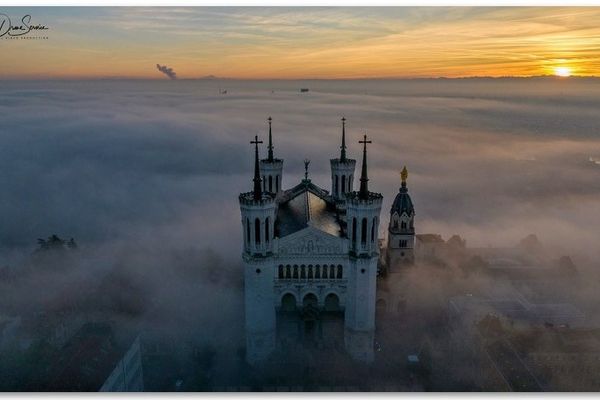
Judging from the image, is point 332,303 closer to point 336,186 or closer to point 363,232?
point 363,232

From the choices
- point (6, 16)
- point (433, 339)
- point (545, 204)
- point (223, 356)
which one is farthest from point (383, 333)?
point (545, 204)

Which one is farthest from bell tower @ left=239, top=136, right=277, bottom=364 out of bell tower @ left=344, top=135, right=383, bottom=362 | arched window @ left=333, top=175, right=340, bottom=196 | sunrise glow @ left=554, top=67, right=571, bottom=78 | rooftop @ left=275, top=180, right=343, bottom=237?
sunrise glow @ left=554, top=67, right=571, bottom=78

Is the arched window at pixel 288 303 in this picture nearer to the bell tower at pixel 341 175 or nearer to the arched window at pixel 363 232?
the arched window at pixel 363 232

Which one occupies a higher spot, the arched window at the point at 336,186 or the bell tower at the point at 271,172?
the bell tower at the point at 271,172

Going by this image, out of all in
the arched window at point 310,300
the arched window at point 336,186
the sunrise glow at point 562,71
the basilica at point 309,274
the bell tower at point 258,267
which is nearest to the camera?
the sunrise glow at point 562,71

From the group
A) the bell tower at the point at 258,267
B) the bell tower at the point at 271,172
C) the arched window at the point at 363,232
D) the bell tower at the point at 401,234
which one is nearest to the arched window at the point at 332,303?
the bell tower at the point at 258,267

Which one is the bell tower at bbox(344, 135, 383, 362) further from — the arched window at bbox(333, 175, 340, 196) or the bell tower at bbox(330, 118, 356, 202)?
the arched window at bbox(333, 175, 340, 196)

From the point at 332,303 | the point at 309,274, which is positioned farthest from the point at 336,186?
the point at 332,303
